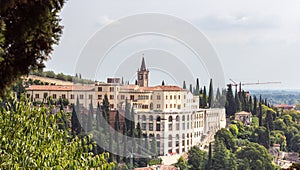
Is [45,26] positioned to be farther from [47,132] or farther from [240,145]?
[240,145]

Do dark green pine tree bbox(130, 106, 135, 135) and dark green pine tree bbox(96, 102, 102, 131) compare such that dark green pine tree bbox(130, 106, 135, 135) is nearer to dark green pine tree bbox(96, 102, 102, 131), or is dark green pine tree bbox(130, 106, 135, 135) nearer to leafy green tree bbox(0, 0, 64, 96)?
dark green pine tree bbox(96, 102, 102, 131)

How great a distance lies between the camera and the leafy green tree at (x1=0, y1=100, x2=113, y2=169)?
3371mm

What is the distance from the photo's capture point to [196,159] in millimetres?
24891

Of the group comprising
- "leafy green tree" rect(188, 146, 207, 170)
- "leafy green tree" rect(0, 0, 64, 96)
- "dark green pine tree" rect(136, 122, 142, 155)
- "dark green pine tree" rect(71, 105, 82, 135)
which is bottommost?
"leafy green tree" rect(188, 146, 207, 170)

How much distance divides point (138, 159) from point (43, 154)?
19516mm

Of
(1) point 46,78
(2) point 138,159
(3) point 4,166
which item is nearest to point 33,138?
(3) point 4,166

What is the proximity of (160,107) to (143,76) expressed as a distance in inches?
175

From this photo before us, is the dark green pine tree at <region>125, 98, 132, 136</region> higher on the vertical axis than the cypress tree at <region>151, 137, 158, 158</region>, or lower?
higher


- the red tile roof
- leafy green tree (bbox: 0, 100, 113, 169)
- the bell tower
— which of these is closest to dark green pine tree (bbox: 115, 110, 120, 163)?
the red tile roof

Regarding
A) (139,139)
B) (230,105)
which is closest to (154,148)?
(139,139)

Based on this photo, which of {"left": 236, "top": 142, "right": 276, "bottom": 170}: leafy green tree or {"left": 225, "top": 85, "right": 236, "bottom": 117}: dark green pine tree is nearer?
{"left": 236, "top": 142, "right": 276, "bottom": 170}: leafy green tree

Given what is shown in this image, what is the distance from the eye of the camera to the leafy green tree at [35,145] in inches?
133

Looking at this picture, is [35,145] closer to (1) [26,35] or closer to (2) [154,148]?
(1) [26,35]

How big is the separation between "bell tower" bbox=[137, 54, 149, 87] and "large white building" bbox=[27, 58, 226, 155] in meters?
2.03
